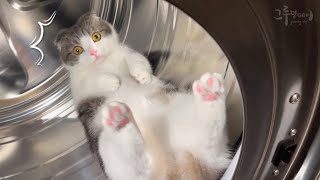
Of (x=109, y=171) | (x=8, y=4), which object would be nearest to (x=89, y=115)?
(x=109, y=171)

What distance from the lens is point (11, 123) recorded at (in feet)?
3.32

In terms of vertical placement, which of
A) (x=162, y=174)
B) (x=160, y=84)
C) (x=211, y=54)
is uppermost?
(x=211, y=54)

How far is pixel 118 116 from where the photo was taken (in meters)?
0.79

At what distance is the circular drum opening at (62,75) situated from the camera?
33.3 inches

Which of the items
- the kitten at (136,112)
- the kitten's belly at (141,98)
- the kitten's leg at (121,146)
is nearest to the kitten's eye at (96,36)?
the kitten at (136,112)

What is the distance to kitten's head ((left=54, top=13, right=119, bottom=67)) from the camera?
0.94 metres

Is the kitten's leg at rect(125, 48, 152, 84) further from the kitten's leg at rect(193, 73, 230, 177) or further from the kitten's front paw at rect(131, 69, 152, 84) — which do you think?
the kitten's leg at rect(193, 73, 230, 177)

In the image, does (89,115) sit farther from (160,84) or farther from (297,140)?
(297,140)

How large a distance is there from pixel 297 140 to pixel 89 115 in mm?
423

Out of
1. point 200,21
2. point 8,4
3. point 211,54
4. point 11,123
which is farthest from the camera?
point 11,123

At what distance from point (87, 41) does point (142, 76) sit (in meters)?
0.14

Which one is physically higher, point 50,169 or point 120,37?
point 120,37

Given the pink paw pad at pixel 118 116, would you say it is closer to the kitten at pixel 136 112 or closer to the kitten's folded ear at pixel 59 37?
the kitten at pixel 136 112

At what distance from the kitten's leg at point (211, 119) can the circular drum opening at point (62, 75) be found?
16mm
